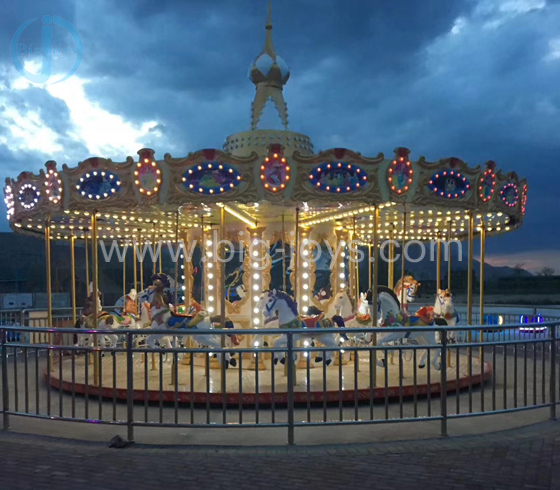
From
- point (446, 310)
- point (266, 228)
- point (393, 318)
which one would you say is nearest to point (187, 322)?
point (266, 228)

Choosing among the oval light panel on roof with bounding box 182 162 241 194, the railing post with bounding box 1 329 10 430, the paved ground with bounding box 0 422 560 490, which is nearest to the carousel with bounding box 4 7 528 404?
the oval light panel on roof with bounding box 182 162 241 194

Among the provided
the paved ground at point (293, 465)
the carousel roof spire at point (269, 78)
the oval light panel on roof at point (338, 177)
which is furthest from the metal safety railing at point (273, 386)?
the carousel roof spire at point (269, 78)

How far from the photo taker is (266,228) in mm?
10656

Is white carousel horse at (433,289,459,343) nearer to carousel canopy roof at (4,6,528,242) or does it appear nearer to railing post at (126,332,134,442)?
carousel canopy roof at (4,6,528,242)

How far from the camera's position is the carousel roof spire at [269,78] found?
35.2 feet

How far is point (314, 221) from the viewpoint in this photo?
10711 mm

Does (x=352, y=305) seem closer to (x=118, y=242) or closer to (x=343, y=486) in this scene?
(x=343, y=486)

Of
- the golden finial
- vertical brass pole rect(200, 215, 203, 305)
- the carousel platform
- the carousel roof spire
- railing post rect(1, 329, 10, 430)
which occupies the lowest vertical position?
the carousel platform

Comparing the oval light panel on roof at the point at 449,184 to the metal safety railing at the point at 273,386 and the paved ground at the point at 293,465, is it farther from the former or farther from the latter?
the paved ground at the point at 293,465

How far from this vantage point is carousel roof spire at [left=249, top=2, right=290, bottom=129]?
35.2 feet

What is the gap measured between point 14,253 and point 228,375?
30905mm

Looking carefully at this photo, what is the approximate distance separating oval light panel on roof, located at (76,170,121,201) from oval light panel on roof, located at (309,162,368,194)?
2.79m

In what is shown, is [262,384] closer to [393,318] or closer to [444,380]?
[393,318]

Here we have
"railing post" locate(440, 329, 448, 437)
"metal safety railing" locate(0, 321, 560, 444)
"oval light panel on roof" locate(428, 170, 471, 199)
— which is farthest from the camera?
"oval light panel on roof" locate(428, 170, 471, 199)
